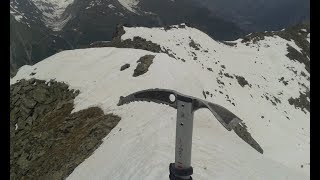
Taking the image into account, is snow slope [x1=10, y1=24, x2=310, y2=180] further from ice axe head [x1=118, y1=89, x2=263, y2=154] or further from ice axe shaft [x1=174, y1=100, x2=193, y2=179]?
ice axe shaft [x1=174, y1=100, x2=193, y2=179]

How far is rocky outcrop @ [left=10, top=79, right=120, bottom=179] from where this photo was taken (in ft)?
79.4

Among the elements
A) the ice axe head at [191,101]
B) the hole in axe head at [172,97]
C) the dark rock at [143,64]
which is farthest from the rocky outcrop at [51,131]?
the hole in axe head at [172,97]

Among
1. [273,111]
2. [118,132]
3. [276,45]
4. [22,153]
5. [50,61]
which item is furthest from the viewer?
[276,45]

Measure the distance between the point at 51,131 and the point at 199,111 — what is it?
37.7 feet

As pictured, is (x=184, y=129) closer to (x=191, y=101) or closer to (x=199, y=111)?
(x=191, y=101)

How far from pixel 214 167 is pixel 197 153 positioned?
47.9 inches

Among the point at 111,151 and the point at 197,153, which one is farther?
the point at 111,151

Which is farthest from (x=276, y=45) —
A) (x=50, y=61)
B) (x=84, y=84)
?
(x=84, y=84)

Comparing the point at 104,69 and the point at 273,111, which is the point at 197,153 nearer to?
the point at 104,69

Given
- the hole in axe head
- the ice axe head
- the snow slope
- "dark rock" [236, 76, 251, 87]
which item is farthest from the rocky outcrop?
"dark rock" [236, 76, 251, 87]

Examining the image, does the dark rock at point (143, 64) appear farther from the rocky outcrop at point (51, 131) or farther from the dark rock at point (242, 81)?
the dark rock at point (242, 81)

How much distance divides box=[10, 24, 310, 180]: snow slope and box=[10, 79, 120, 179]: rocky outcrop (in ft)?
3.68

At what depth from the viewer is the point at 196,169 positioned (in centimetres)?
1533

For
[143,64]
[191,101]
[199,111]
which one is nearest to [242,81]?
[143,64]
